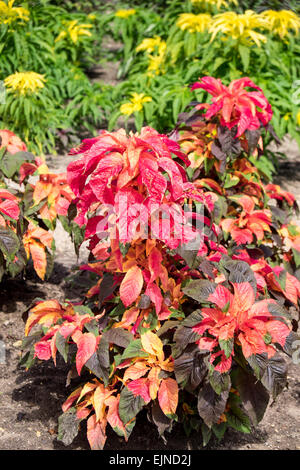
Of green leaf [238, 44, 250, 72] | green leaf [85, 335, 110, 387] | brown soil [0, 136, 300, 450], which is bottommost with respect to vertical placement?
brown soil [0, 136, 300, 450]

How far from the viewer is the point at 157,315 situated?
1.78 metres

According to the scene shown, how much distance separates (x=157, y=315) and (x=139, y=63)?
12.0ft

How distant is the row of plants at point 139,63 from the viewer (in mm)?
3906

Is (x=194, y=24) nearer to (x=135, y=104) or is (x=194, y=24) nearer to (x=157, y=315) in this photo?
(x=135, y=104)

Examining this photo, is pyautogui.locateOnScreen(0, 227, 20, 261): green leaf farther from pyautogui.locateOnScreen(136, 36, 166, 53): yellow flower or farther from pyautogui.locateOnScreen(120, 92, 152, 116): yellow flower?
pyautogui.locateOnScreen(136, 36, 166, 53): yellow flower

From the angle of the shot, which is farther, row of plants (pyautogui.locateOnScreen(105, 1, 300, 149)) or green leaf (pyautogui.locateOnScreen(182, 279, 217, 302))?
row of plants (pyautogui.locateOnScreen(105, 1, 300, 149))

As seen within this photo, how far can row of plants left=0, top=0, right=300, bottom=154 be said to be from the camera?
3906 mm

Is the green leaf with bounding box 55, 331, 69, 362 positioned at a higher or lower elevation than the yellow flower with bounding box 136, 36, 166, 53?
higher

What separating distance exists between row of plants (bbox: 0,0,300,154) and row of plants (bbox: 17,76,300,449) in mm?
1877

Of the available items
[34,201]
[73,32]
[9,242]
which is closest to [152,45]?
[73,32]

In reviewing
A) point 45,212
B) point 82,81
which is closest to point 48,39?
point 82,81

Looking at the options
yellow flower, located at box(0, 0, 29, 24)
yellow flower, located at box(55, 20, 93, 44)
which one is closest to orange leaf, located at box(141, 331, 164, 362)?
yellow flower, located at box(0, 0, 29, 24)

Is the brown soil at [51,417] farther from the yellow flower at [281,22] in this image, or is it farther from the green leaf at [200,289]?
the yellow flower at [281,22]

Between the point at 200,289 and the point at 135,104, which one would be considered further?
the point at 135,104
